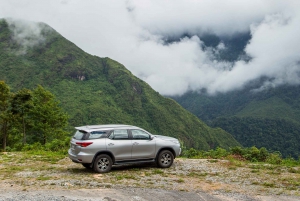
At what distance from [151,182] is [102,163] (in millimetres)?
2306

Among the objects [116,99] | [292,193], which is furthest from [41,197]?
[116,99]

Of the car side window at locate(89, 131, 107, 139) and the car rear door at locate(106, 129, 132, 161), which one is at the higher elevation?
the car side window at locate(89, 131, 107, 139)

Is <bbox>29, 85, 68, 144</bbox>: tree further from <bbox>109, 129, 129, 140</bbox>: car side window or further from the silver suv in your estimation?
<bbox>109, 129, 129, 140</bbox>: car side window

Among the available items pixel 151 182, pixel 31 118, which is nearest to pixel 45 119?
pixel 31 118

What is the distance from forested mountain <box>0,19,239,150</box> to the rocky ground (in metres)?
105

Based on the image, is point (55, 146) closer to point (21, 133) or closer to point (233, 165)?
point (233, 165)

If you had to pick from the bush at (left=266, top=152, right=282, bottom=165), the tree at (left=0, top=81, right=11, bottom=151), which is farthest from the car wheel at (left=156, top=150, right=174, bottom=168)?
the tree at (left=0, top=81, right=11, bottom=151)

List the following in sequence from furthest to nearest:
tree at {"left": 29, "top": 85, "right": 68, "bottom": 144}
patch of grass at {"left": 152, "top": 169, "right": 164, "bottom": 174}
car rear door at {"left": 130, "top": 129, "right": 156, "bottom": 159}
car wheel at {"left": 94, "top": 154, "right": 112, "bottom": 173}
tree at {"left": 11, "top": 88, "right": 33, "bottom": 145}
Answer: tree at {"left": 29, "top": 85, "right": 68, "bottom": 144} → tree at {"left": 11, "top": 88, "right": 33, "bottom": 145} → car rear door at {"left": 130, "top": 129, "right": 156, "bottom": 159} → patch of grass at {"left": 152, "top": 169, "right": 164, "bottom": 174} → car wheel at {"left": 94, "top": 154, "right": 112, "bottom": 173}

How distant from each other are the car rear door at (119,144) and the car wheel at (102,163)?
1.07ft

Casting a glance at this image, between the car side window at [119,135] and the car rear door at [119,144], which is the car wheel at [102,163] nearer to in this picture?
the car rear door at [119,144]

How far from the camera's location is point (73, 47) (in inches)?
7347

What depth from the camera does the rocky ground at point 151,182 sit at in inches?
308

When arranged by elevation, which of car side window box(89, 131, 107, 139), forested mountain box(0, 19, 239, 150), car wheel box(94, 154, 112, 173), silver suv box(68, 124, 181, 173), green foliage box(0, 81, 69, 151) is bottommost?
car wheel box(94, 154, 112, 173)

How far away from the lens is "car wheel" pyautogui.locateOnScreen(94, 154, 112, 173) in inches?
412
